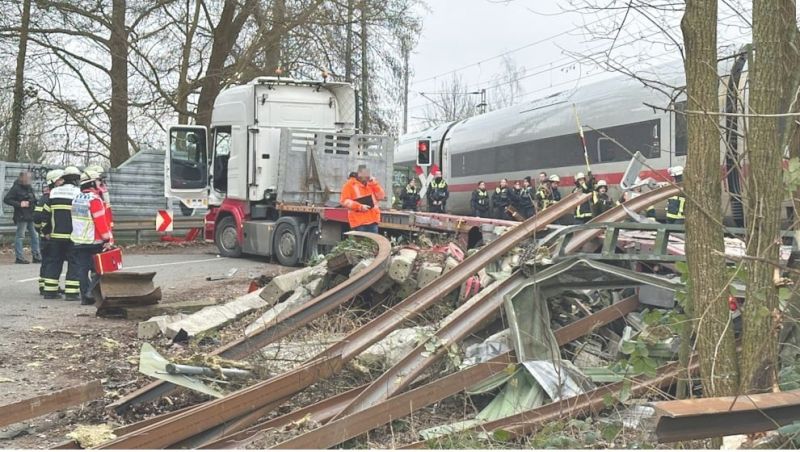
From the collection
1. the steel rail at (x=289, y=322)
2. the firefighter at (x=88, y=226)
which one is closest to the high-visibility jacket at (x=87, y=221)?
the firefighter at (x=88, y=226)

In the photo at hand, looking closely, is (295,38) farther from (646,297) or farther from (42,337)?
(646,297)

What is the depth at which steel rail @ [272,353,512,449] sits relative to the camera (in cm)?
417

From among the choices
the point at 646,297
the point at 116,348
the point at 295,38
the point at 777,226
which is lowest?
the point at 116,348

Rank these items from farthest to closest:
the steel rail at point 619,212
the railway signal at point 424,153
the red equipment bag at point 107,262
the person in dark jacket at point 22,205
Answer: the railway signal at point 424,153 → the person in dark jacket at point 22,205 → the red equipment bag at point 107,262 → the steel rail at point 619,212

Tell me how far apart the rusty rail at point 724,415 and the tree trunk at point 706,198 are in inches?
10.3

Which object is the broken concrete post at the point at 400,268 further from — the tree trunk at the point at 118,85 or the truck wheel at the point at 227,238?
the tree trunk at the point at 118,85

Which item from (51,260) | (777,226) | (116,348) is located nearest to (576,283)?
(777,226)

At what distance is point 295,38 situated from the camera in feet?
71.2

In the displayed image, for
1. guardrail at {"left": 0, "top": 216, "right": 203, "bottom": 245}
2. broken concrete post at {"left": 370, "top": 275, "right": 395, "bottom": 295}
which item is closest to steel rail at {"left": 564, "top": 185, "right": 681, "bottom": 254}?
broken concrete post at {"left": 370, "top": 275, "right": 395, "bottom": 295}

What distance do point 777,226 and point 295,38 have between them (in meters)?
19.5

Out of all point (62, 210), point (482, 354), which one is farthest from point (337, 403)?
point (62, 210)

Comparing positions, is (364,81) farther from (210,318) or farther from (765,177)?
(765,177)

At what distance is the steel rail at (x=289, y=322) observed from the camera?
16.7 ft

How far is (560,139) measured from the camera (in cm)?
1800
